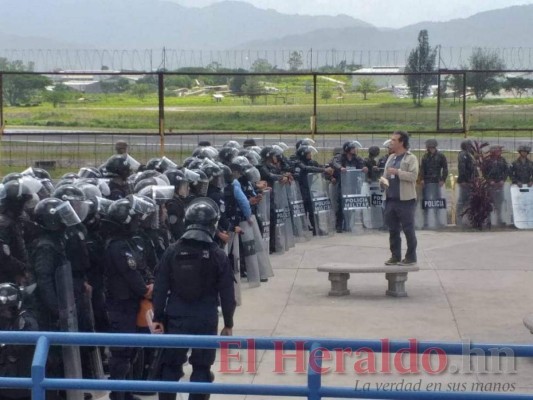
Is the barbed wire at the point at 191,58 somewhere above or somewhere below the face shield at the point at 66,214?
above

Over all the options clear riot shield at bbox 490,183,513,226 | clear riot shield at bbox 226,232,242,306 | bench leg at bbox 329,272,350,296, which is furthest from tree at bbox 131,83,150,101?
clear riot shield at bbox 226,232,242,306

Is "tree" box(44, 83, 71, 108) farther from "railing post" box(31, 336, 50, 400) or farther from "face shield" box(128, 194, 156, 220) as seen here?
"railing post" box(31, 336, 50, 400)

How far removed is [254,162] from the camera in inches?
609

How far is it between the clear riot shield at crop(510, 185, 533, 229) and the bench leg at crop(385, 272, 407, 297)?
20.4 ft

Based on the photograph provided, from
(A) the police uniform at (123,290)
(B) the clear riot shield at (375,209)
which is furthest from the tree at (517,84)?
(A) the police uniform at (123,290)

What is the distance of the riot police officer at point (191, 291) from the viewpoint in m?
7.87

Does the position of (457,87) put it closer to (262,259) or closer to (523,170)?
(523,170)

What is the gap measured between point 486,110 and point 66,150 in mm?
11575

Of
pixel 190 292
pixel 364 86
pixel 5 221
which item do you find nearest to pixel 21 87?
pixel 364 86

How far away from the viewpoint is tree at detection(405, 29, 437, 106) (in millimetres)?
26203

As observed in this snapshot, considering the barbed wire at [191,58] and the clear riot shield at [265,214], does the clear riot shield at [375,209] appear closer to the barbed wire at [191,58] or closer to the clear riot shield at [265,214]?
the clear riot shield at [265,214]

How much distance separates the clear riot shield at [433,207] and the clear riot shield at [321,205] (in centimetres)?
173

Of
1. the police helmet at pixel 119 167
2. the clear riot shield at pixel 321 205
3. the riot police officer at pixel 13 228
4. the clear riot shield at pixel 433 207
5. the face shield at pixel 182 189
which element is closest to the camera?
the riot police officer at pixel 13 228

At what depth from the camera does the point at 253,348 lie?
233 inches
